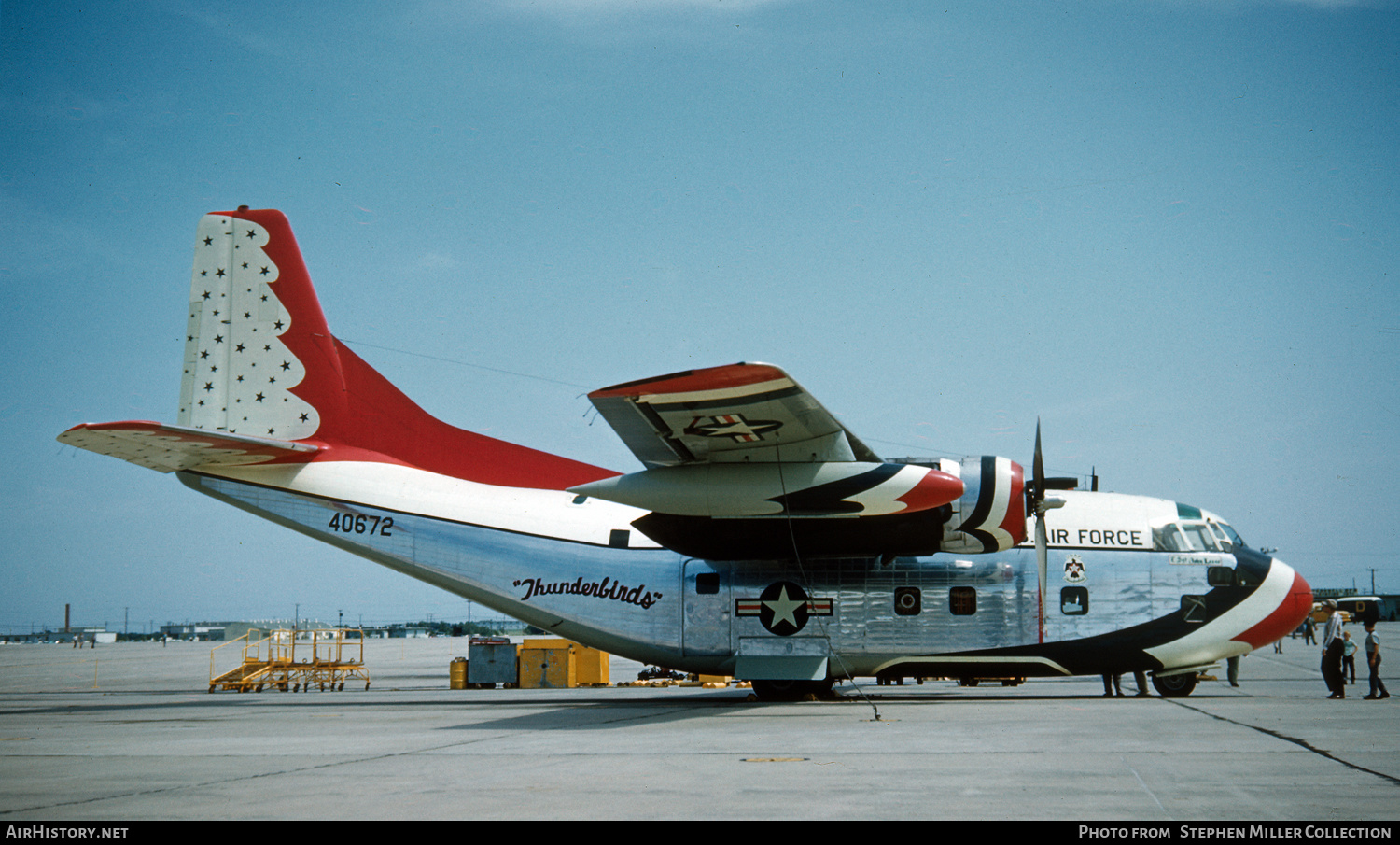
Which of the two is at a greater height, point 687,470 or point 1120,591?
point 687,470

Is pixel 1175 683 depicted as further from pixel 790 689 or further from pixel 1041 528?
pixel 790 689

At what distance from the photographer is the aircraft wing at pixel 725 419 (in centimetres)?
1129

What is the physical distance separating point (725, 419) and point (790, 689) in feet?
18.9

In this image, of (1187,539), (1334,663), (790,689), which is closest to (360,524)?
(790,689)

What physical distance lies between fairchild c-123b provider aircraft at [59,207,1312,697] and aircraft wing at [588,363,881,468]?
0.07m

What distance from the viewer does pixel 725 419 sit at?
41.0 ft

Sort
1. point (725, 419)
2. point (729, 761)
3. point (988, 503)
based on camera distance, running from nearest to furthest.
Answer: point (729, 761) < point (725, 419) < point (988, 503)

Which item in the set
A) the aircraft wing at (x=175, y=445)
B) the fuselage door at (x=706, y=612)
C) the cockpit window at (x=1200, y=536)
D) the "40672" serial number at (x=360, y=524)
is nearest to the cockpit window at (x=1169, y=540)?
the cockpit window at (x=1200, y=536)

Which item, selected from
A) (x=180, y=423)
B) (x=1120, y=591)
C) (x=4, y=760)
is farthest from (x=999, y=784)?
(x=180, y=423)

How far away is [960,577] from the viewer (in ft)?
51.1

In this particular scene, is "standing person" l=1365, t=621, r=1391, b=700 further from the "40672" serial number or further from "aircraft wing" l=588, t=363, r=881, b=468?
the "40672" serial number

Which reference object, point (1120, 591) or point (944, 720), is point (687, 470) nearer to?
point (944, 720)
